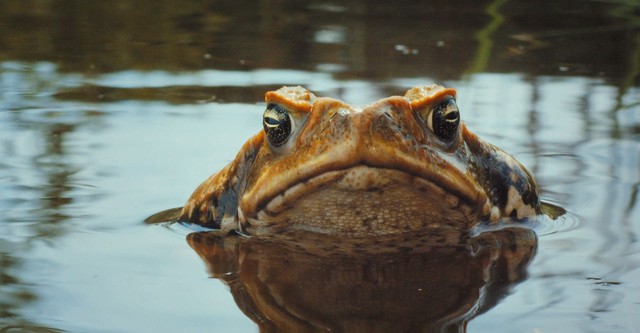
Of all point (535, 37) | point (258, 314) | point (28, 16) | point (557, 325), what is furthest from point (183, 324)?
point (28, 16)

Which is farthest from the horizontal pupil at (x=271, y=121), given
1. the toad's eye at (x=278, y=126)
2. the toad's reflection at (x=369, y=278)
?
the toad's reflection at (x=369, y=278)

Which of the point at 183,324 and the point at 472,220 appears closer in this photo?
the point at 183,324

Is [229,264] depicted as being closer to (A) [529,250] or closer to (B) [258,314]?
(B) [258,314]

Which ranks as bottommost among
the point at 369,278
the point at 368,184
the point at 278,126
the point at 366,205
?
the point at 369,278

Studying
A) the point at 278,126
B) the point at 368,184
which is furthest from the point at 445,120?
the point at 278,126

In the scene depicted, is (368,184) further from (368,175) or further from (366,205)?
(366,205)

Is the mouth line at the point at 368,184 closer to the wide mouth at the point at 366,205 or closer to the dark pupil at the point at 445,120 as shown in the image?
the wide mouth at the point at 366,205

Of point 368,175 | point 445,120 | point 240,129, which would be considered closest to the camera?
point 368,175
